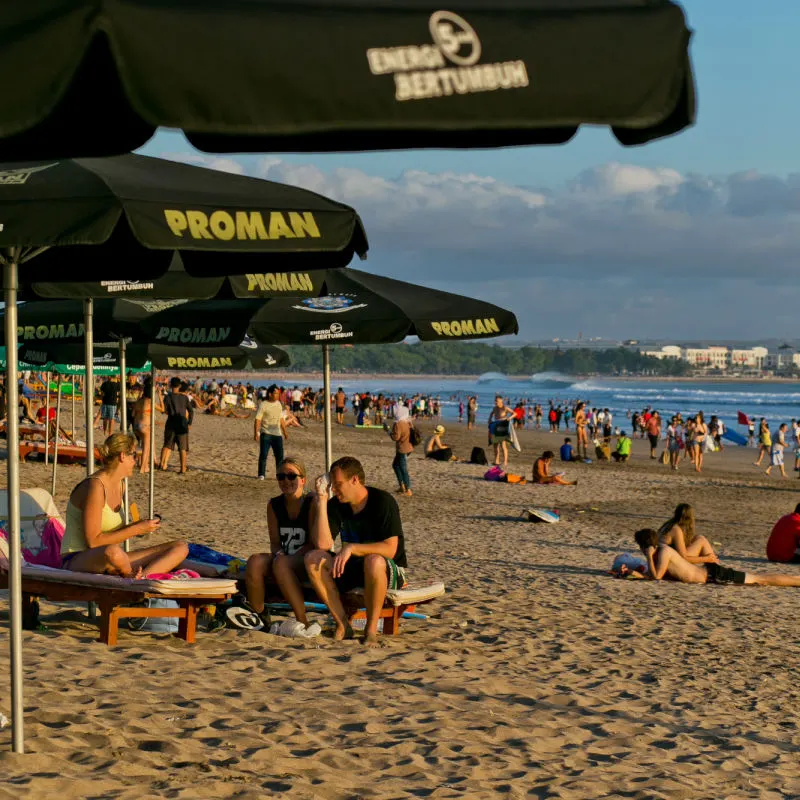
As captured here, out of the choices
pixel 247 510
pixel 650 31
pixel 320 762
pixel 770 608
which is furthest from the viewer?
pixel 247 510

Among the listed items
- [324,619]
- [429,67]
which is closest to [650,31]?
[429,67]

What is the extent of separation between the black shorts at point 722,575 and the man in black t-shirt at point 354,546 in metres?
4.74

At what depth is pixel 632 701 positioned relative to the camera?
6207mm

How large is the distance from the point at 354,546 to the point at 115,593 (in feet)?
5.04

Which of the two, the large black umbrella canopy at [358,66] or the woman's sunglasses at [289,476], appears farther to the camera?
the woman's sunglasses at [289,476]

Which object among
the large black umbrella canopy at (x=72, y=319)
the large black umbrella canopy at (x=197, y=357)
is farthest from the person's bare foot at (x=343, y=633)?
the large black umbrella canopy at (x=197, y=357)

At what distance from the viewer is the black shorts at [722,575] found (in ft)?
36.9

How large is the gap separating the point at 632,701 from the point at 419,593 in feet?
6.11

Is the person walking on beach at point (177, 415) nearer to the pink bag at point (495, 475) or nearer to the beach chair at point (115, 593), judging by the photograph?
the pink bag at point (495, 475)

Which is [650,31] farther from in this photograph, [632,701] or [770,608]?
[770,608]

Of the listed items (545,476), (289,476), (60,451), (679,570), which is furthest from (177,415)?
(289,476)

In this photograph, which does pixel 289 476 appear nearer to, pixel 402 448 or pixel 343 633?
pixel 343 633

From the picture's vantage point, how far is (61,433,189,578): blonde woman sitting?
268 inches

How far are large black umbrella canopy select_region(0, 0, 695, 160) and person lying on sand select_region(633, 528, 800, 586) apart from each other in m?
8.90
